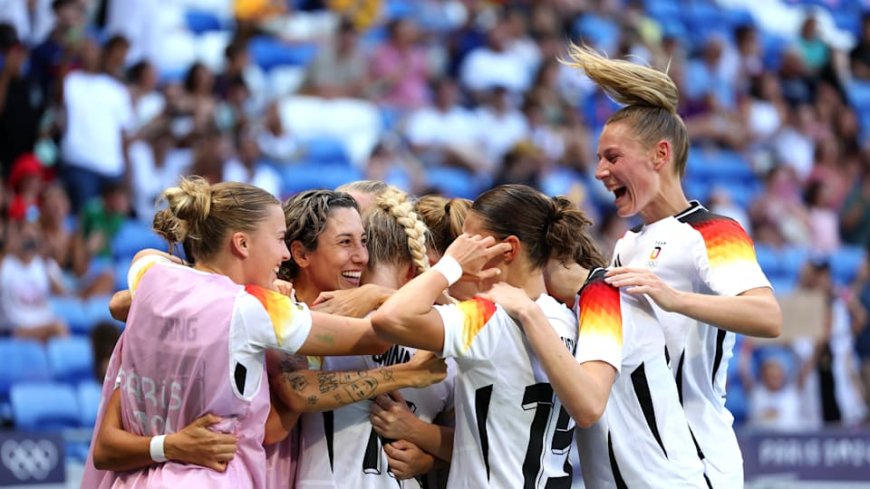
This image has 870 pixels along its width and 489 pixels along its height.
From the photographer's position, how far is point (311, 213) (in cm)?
451

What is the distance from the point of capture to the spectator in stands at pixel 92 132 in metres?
10.6

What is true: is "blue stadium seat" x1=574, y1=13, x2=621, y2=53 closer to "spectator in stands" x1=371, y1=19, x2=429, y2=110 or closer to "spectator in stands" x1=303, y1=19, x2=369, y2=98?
"spectator in stands" x1=371, y1=19, x2=429, y2=110

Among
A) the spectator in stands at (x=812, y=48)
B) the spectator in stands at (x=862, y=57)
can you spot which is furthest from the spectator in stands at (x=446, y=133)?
the spectator in stands at (x=862, y=57)

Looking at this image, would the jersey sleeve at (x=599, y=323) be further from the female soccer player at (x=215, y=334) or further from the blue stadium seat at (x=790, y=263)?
the blue stadium seat at (x=790, y=263)

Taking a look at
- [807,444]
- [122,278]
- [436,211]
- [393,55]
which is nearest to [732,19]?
[393,55]

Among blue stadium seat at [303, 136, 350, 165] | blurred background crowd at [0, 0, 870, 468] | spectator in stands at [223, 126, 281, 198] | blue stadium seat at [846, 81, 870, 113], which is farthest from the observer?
blue stadium seat at [846, 81, 870, 113]

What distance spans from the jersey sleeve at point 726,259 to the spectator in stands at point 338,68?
9.36 m

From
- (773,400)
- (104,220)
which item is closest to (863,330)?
(773,400)

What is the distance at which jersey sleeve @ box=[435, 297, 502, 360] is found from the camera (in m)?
4.00

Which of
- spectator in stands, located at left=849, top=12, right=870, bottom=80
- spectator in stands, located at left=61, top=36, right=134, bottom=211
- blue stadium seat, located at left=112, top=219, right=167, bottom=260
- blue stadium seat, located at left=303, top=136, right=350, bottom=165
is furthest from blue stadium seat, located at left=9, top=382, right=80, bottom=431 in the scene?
spectator in stands, located at left=849, top=12, right=870, bottom=80

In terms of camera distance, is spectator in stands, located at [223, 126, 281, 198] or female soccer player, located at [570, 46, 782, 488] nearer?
female soccer player, located at [570, 46, 782, 488]

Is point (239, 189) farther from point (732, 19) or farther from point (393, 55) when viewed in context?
point (732, 19)

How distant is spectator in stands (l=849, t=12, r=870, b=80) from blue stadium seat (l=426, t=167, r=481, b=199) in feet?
24.5

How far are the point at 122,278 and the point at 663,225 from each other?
262 inches
